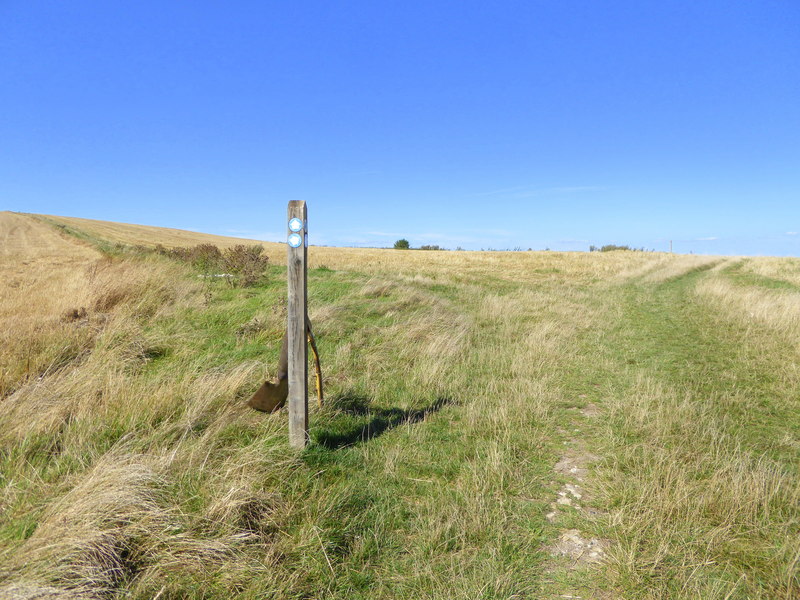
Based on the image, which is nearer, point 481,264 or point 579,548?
point 579,548

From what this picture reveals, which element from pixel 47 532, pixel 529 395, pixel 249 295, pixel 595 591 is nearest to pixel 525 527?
pixel 595 591

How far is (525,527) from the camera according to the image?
3.24 meters

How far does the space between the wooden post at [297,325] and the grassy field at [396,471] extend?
0.92 ft

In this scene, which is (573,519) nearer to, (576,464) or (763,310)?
(576,464)

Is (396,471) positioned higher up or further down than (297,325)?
further down

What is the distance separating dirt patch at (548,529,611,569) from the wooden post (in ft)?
7.80

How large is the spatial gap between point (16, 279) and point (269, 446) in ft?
48.7

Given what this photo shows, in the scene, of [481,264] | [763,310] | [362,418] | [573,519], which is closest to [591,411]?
[573,519]

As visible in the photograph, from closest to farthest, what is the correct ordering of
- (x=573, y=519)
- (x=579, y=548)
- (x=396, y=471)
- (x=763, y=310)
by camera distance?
(x=579, y=548)
(x=573, y=519)
(x=396, y=471)
(x=763, y=310)

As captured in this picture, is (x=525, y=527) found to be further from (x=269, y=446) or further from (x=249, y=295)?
(x=249, y=295)

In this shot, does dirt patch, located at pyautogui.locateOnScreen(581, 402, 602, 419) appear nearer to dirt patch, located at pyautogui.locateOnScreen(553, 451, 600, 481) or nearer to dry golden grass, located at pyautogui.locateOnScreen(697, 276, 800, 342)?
dirt patch, located at pyautogui.locateOnScreen(553, 451, 600, 481)

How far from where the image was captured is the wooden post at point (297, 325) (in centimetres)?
390

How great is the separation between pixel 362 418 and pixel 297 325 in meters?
1.67

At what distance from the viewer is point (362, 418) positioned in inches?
201
